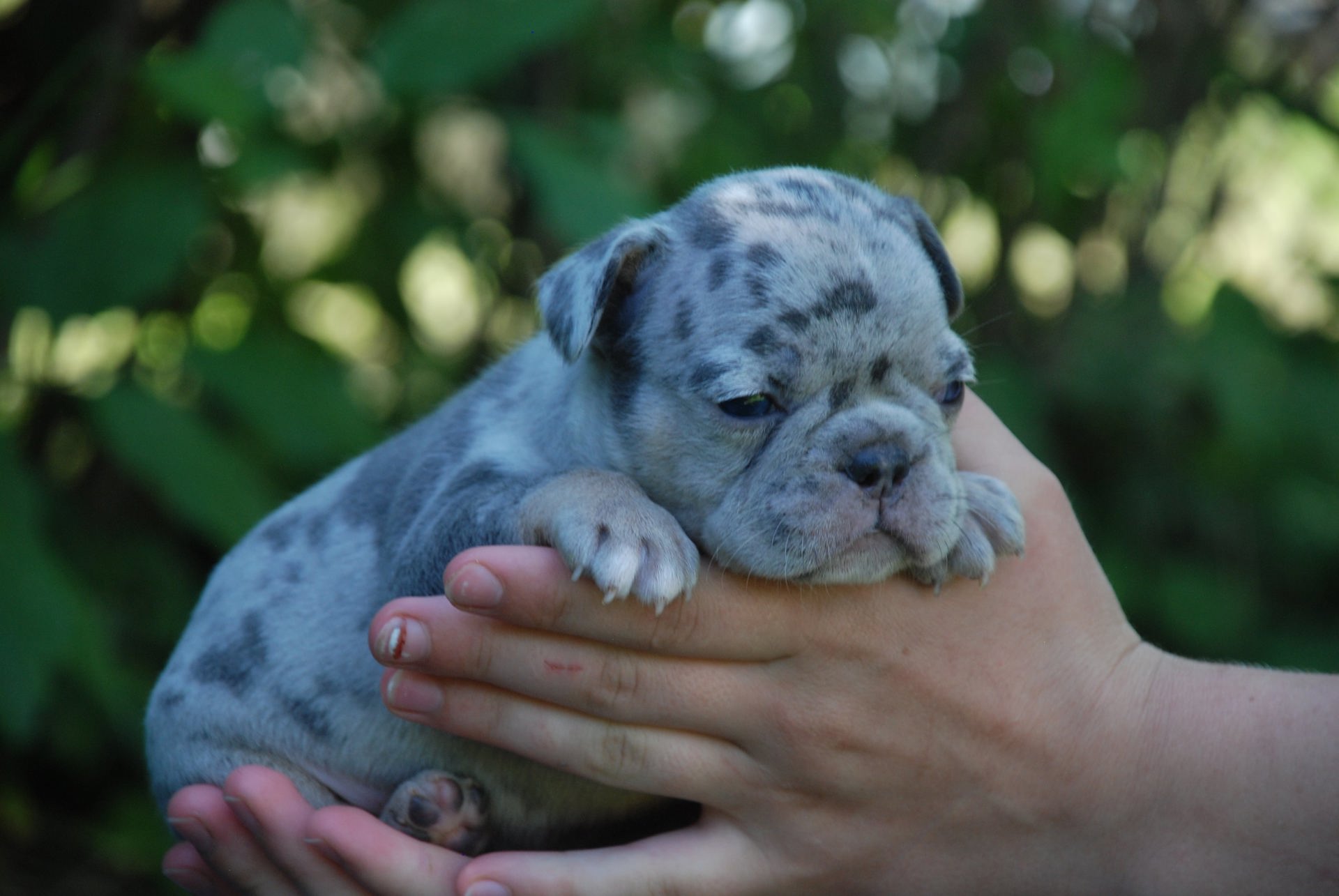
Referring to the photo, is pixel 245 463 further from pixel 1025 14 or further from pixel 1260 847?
pixel 1025 14

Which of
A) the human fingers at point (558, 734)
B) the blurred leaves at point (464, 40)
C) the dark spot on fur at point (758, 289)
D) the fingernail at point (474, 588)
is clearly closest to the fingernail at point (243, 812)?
the human fingers at point (558, 734)

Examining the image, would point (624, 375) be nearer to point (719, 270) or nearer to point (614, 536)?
point (719, 270)

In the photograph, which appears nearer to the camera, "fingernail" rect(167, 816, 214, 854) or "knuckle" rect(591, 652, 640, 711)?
"knuckle" rect(591, 652, 640, 711)

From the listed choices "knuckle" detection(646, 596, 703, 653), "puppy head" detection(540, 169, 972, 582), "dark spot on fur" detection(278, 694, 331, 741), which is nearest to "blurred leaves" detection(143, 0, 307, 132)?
"puppy head" detection(540, 169, 972, 582)

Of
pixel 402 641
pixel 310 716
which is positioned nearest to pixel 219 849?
pixel 310 716

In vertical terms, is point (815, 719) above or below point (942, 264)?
below

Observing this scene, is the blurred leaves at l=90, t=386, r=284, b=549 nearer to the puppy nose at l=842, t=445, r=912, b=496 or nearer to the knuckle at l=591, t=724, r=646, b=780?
the knuckle at l=591, t=724, r=646, b=780
